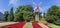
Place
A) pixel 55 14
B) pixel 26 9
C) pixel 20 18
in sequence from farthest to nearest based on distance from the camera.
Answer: pixel 26 9
pixel 55 14
pixel 20 18

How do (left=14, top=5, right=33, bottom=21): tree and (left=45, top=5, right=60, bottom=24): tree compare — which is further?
(left=14, top=5, right=33, bottom=21): tree

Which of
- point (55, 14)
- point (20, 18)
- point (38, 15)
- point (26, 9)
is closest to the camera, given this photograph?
point (20, 18)

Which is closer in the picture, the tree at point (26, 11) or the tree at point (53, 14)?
the tree at point (53, 14)

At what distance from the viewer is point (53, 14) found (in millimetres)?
25406

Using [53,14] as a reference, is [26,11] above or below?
above

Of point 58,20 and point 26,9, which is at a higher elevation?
point 26,9

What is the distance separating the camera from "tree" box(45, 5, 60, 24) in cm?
2325

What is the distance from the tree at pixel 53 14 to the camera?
76.3ft

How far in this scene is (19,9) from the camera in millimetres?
26906

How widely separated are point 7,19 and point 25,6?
17.7ft

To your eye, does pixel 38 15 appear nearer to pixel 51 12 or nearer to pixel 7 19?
pixel 51 12

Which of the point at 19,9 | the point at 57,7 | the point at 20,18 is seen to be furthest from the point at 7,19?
the point at 57,7

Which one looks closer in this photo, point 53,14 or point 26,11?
point 53,14

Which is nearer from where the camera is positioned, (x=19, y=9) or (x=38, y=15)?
(x=19, y=9)
